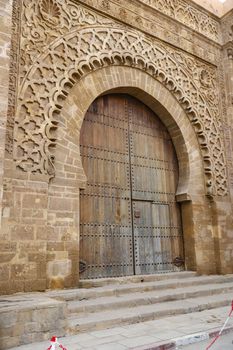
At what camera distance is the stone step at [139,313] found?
3.36 metres

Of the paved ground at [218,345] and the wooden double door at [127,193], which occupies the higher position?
the wooden double door at [127,193]

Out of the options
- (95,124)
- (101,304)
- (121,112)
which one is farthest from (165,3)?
(101,304)

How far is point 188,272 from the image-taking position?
6.16 metres

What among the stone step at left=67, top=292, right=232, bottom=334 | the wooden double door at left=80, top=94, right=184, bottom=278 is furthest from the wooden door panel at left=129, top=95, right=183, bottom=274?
the stone step at left=67, top=292, right=232, bottom=334

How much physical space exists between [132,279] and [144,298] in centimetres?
107

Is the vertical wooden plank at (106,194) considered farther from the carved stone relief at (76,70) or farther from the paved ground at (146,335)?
the paved ground at (146,335)

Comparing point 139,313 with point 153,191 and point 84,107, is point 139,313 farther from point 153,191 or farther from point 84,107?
point 84,107

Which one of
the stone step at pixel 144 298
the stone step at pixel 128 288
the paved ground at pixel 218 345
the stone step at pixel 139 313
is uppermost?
the stone step at pixel 128 288

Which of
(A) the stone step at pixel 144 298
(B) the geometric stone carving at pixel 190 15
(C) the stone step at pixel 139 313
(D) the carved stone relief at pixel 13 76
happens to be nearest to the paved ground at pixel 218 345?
(C) the stone step at pixel 139 313

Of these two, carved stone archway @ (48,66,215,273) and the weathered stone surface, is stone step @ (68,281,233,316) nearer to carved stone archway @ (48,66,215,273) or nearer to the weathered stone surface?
the weathered stone surface

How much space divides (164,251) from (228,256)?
150 centimetres

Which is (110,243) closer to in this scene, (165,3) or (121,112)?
(121,112)

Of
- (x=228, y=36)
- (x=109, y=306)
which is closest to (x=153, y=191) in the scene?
(x=109, y=306)

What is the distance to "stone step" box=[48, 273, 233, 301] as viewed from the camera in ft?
13.5
